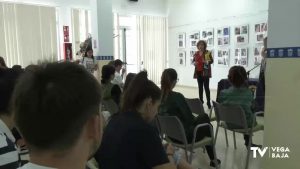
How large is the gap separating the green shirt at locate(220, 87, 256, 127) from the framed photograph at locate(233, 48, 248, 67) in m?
5.28

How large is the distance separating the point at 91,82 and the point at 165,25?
10.6 meters

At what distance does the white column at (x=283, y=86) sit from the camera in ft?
9.41

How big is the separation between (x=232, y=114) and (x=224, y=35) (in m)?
6.24

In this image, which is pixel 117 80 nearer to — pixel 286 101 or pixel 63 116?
pixel 286 101

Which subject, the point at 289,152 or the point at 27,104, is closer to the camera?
the point at 27,104

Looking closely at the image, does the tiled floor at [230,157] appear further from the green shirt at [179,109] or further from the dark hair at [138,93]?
the dark hair at [138,93]

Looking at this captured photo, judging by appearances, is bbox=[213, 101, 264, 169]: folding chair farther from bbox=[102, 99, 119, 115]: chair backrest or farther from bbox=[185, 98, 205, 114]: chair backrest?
bbox=[102, 99, 119, 115]: chair backrest

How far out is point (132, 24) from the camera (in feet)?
33.9

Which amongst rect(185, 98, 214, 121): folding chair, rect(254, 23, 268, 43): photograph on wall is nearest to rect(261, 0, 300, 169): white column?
rect(185, 98, 214, 121): folding chair

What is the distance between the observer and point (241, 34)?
27.7ft

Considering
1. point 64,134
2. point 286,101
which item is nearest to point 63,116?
point 64,134

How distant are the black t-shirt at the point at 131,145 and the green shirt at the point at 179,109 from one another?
4.40 ft

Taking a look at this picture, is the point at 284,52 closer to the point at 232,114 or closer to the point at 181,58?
the point at 232,114

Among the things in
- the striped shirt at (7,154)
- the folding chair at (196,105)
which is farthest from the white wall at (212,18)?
the striped shirt at (7,154)
